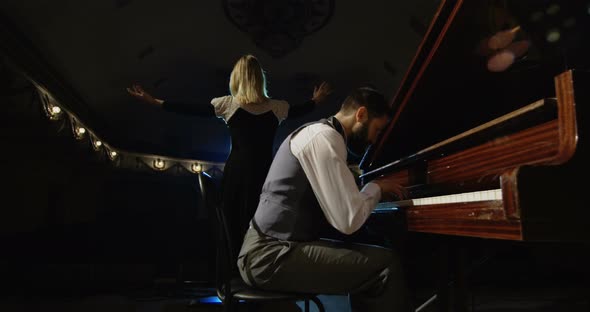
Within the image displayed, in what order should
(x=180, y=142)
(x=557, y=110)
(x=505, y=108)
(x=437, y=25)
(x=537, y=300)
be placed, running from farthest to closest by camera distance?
1. (x=180, y=142)
2. (x=537, y=300)
3. (x=505, y=108)
4. (x=437, y=25)
5. (x=557, y=110)

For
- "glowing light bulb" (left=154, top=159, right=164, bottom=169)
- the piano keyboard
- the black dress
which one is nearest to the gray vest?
the piano keyboard

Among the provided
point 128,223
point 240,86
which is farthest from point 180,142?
point 240,86

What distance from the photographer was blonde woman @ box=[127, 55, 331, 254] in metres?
2.05

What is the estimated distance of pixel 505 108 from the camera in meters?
1.63

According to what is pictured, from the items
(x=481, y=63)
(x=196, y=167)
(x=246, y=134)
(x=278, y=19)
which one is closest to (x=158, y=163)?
(x=196, y=167)

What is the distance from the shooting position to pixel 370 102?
4.65 feet

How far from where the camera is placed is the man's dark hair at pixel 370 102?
4.64 feet

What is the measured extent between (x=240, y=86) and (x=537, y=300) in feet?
10.2

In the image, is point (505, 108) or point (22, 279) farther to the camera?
point (22, 279)

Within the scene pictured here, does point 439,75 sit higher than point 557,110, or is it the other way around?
point 439,75

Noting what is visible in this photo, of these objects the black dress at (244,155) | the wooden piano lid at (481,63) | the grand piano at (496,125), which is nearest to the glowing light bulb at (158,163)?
the black dress at (244,155)

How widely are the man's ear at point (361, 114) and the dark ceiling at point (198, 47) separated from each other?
15.0 ft

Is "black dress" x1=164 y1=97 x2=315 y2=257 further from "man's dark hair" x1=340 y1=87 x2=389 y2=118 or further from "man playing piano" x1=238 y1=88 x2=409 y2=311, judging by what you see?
"man's dark hair" x1=340 y1=87 x2=389 y2=118

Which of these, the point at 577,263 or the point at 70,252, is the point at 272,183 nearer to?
the point at 577,263
